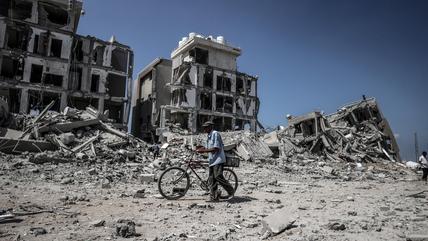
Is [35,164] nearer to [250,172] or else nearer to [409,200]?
[250,172]

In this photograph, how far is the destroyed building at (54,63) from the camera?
3216cm

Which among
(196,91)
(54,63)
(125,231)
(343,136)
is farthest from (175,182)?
(196,91)

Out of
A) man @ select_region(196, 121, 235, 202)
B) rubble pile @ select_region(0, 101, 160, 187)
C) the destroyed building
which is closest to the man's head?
man @ select_region(196, 121, 235, 202)

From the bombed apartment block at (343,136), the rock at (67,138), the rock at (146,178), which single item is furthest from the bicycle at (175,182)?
the bombed apartment block at (343,136)

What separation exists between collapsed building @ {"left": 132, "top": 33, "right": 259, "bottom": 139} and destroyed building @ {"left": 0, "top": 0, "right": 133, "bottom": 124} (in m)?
5.42

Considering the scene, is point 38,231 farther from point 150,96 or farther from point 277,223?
point 150,96

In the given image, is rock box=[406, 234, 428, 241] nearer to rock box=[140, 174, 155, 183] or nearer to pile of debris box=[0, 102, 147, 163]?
rock box=[140, 174, 155, 183]

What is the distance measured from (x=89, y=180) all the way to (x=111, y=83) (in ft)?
100

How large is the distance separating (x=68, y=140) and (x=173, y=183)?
9585 mm

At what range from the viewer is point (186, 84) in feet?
136

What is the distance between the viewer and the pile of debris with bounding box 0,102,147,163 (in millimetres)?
13570

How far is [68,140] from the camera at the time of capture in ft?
49.7

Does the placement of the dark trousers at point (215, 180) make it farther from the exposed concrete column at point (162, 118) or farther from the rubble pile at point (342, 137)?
the exposed concrete column at point (162, 118)

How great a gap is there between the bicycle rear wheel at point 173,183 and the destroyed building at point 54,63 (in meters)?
28.8
